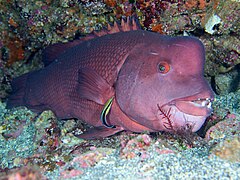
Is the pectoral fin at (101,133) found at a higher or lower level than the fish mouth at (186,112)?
lower

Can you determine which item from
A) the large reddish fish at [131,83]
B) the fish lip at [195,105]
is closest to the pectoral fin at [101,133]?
the large reddish fish at [131,83]

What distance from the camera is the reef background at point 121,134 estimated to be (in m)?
2.65

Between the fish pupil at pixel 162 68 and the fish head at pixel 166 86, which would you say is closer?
the fish head at pixel 166 86

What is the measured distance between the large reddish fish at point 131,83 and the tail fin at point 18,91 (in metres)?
0.88

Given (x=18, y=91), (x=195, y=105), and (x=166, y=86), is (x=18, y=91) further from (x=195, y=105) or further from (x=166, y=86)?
(x=195, y=105)

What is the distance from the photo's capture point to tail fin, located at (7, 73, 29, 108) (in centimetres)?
519

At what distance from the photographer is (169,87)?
2818mm

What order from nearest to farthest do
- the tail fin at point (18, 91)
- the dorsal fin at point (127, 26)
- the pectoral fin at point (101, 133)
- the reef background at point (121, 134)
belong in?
the reef background at point (121, 134), the pectoral fin at point (101, 133), the dorsal fin at point (127, 26), the tail fin at point (18, 91)

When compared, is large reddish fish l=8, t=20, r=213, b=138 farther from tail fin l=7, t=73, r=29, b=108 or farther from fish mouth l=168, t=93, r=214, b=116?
tail fin l=7, t=73, r=29, b=108

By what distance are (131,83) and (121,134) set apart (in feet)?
2.70

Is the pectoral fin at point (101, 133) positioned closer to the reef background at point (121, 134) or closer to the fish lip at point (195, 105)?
the reef background at point (121, 134)

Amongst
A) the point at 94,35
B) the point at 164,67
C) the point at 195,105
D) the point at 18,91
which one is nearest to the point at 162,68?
the point at 164,67

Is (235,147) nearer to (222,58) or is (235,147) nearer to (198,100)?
(198,100)

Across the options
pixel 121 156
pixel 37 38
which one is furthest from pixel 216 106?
pixel 37 38
